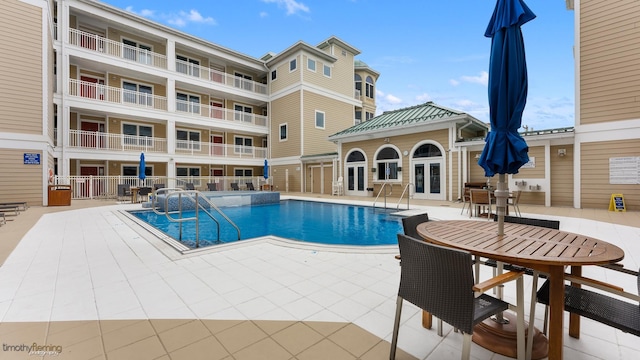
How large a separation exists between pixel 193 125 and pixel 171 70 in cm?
338

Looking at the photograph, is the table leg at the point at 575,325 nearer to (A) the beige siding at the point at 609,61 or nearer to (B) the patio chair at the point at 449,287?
(B) the patio chair at the point at 449,287

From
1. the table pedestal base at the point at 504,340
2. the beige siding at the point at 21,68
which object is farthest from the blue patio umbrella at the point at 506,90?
the beige siding at the point at 21,68

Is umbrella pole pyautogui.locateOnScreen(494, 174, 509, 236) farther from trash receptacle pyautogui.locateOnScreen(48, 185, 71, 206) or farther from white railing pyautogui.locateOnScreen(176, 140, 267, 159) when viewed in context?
white railing pyautogui.locateOnScreen(176, 140, 267, 159)

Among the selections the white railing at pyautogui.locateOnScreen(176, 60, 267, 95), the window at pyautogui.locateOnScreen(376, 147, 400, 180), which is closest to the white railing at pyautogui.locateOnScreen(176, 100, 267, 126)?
the white railing at pyautogui.locateOnScreen(176, 60, 267, 95)

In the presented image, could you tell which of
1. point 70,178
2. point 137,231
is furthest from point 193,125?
point 137,231

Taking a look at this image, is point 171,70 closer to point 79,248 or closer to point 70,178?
point 70,178

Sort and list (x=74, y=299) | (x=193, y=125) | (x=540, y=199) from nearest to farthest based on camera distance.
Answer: (x=74, y=299) → (x=540, y=199) → (x=193, y=125)

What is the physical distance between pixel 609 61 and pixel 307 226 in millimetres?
11288

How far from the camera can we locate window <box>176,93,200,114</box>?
16.7 m

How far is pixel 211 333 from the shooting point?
202cm

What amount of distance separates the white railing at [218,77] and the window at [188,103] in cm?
151

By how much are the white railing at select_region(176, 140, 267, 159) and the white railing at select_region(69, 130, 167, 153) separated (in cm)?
108

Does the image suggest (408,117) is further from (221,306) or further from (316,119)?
(221,306)

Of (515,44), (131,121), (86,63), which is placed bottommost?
(515,44)
